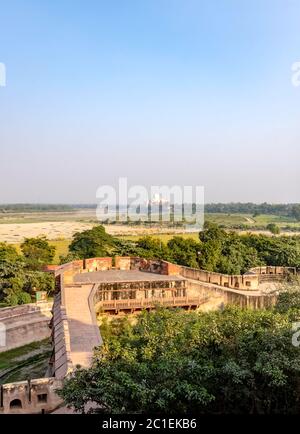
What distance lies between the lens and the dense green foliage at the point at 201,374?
31.6 ft

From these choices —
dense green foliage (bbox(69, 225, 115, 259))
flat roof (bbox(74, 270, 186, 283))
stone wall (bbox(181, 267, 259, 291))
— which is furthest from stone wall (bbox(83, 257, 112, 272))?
dense green foliage (bbox(69, 225, 115, 259))

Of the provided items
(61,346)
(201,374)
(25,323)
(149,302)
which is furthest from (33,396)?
(25,323)

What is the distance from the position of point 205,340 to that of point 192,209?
69.7 metres

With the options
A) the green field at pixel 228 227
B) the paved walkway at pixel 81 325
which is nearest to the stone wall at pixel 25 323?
the paved walkway at pixel 81 325

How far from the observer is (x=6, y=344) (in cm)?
2491

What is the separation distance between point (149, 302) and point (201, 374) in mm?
14657

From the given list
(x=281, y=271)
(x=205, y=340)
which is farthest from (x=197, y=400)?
(x=281, y=271)

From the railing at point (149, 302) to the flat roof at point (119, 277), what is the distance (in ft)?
3.85

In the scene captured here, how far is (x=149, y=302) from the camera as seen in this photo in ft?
80.6

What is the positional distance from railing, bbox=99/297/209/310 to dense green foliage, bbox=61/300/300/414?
38.2 ft

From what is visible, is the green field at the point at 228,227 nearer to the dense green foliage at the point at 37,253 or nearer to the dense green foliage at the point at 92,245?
Answer: the dense green foliage at the point at 37,253

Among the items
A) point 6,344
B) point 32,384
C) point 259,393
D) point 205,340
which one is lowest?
point 6,344

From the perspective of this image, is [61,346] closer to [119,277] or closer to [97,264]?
[119,277]

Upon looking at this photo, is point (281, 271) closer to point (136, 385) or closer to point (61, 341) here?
point (61, 341)
